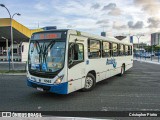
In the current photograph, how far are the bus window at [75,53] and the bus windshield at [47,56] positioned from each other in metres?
0.33

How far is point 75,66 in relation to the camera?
7820mm

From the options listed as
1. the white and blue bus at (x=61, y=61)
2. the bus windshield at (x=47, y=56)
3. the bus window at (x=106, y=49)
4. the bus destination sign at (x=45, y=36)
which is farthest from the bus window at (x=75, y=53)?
the bus window at (x=106, y=49)

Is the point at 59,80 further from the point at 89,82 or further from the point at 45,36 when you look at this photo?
the point at 89,82

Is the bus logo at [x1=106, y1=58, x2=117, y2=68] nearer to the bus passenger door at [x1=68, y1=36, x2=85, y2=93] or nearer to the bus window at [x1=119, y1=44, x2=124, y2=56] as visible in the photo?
the bus window at [x1=119, y1=44, x2=124, y2=56]

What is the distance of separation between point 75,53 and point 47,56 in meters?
1.11

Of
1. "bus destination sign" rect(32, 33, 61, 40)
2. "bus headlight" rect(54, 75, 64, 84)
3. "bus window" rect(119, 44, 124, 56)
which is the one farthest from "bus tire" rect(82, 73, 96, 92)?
"bus window" rect(119, 44, 124, 56)

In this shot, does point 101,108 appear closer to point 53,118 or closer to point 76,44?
point 53,118

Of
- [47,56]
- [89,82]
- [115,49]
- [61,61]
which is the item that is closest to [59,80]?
[61,61]

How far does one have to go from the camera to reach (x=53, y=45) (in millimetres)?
7602

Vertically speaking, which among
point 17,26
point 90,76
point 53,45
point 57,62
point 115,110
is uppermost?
point 17,26

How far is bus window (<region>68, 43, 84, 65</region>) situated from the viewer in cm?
755

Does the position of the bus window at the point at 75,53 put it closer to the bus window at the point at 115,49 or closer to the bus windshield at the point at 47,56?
the bus windshield at the point at 47,56

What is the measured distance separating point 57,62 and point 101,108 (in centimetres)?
237

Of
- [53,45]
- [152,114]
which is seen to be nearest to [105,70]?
[53,45]
